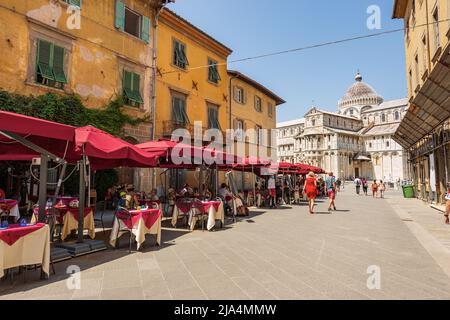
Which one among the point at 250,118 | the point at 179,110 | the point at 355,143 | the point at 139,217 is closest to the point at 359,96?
the point at 355,143

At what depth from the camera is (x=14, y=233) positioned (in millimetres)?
4352

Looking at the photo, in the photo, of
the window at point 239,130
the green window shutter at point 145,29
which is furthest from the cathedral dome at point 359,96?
the green window shutter at point 145,29

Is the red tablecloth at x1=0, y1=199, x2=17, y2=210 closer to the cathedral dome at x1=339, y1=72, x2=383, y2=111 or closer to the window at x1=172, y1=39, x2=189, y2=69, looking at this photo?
the window at x1=172, y1=39, x2=189, y2=69

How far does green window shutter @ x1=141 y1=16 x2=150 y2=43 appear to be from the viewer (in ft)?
52.0

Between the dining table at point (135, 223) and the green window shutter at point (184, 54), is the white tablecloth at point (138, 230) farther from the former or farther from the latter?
the green window shutter at point (184, 54)

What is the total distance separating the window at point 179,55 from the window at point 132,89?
3138mm

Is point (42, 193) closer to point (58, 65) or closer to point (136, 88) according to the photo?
point (58, 65)

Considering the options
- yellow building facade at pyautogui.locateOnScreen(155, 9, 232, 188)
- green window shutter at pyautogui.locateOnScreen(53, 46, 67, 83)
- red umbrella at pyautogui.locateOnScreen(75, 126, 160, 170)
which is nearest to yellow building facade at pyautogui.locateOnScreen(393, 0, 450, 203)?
red umbrella at pyautogui.locateOnScreen(75, 126, 160, 170)

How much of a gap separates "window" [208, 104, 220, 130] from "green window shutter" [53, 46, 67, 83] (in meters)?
9.97

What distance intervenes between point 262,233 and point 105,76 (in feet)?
33.2

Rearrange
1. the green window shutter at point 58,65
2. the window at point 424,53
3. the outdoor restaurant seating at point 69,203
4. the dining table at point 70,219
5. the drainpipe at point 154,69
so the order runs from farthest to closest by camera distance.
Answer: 1. the drainpipe at point 154,69
2. the window at point 424,53
3. the green window shutter at point 58,65
4. the dining table at point 70,219
5. the outdoor restaurant seating at point 69,203

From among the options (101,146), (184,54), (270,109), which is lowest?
(101,146)

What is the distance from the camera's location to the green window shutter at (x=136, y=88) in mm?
15259

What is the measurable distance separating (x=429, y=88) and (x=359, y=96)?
334ft
